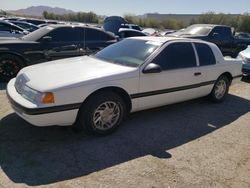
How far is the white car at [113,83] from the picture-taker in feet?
12.6

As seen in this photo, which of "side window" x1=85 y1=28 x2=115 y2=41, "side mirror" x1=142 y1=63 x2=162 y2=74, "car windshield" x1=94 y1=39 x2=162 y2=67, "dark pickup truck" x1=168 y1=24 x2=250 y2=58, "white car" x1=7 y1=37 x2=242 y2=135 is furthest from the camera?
"dark pickup truck" x1=168 y1=24 x2=250 y2=58

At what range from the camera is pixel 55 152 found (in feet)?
12.5

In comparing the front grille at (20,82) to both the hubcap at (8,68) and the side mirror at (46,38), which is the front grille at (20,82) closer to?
the hubcap at (8,68)

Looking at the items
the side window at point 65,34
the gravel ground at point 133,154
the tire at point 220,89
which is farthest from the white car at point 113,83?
the side window at point 65,34

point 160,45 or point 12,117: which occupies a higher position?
point 160,45

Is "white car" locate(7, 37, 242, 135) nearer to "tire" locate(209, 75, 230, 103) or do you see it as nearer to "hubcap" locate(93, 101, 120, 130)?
"hubcap" locate(93, 101, 120, 130)

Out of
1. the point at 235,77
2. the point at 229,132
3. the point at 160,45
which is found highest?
the point at 160,45

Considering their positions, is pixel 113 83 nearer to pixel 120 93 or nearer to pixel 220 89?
pixel 120 93

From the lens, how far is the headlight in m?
3.73

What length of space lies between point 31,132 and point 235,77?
15.3 ft

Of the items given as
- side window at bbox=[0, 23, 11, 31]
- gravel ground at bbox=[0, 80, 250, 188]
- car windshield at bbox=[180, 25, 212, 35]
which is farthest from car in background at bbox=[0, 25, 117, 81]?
car windshield at bbox=[180, 25, 212, 35]

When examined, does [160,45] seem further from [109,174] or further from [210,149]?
[109,174]

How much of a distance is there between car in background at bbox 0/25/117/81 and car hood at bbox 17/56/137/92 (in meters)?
2.64

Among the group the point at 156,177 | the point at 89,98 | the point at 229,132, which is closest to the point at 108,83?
the point at 89,98
